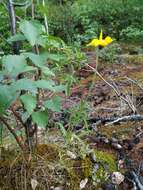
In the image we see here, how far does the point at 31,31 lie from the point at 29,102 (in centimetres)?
24

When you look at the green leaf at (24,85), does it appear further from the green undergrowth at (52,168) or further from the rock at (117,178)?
the rock at (117,178)

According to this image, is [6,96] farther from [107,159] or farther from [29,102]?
[107,159]

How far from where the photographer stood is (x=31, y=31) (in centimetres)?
153

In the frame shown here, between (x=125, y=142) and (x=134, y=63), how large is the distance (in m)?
1.76

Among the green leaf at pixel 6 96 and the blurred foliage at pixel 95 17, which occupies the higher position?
the green leaf at pixel 6 96

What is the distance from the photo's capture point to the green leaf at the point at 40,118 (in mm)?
1512

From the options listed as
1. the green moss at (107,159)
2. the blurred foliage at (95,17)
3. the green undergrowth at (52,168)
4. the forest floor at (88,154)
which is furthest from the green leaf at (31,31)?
the blurred foliage at (95,17)

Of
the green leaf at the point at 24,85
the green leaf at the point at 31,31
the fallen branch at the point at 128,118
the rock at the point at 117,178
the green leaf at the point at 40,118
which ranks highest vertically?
the green leaf at the point at 31,31

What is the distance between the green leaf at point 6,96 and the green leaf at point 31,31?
186 mm

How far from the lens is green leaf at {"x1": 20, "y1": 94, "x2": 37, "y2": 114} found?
145 cm

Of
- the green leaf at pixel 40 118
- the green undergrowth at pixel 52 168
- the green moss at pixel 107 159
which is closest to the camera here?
the green leaf at pixel 40 118

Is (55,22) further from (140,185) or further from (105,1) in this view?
(140,185)

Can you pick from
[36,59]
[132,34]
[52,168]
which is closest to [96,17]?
[132,34]

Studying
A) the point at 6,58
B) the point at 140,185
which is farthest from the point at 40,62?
the point at 140,185
